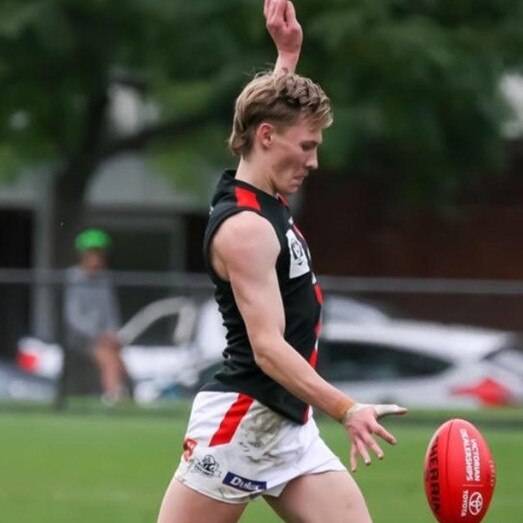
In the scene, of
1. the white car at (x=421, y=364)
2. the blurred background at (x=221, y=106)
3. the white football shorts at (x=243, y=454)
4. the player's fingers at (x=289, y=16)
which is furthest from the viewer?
the blurred background at (x=221, y=106)

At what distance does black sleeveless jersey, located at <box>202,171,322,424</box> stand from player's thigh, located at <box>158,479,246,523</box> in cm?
35

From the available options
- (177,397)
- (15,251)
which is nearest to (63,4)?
(177,397)

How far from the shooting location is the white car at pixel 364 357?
61.8ft

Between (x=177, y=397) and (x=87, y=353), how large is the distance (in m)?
0.96

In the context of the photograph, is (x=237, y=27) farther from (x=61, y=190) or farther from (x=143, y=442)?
(x=143, y=442)

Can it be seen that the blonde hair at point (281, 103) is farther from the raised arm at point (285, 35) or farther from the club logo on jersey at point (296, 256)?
the raised arm at point (285, 35)

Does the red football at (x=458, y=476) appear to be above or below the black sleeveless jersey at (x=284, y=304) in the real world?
below

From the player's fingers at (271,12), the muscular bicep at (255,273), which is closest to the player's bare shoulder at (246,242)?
the muscular bicep at (255,273)

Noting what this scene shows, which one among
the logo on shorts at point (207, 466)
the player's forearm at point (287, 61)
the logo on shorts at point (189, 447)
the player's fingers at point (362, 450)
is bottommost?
the logo on shorts at point (207, 466)

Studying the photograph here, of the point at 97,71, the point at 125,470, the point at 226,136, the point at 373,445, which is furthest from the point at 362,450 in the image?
the point at 226,136

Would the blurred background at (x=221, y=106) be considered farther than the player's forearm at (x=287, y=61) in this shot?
Yes

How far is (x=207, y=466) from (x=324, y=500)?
0.38 meters

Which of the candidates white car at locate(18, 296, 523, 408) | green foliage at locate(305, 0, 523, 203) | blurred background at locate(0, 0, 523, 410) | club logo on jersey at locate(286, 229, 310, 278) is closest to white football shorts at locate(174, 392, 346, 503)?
club logo on jersey at locate(286, 229, 310, 278)

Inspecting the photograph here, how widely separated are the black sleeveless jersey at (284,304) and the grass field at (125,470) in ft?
13.7
